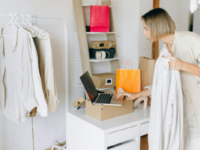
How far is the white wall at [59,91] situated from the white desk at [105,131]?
0.48m

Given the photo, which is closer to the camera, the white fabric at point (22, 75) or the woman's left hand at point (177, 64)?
the woman's left hand at point (177, 64)

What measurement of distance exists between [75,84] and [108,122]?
1.29 m

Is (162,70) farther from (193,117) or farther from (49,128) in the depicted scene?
(49,128)

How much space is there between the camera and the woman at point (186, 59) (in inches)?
51.0

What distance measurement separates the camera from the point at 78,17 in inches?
102

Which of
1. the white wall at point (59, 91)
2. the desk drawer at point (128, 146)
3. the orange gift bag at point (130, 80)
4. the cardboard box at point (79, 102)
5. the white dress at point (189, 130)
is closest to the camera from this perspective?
the white dress at point (189, 130)

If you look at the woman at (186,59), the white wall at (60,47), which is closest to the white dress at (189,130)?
the woman at (186,59)

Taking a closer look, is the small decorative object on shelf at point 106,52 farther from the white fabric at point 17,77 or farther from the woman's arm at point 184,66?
the woman's arm at point 184,66

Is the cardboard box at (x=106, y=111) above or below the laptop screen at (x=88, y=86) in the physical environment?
below

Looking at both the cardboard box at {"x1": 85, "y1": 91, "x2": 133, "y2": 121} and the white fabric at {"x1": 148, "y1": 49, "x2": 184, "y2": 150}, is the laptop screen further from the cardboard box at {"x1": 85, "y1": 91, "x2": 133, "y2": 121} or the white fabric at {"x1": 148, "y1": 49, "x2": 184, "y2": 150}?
the white fabric at {"x1": 148, "y1": 49, "x2": 184, "y2": 150}

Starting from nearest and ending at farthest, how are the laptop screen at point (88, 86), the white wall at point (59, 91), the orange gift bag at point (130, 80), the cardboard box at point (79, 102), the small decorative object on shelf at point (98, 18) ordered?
the laptop screen at point (88, 86) < the cardboard box at point (79, 102) < the orange gift bag at point (130, 80) < the white wall at point (59, 91) < the small decorative object on shelf at point (98, 18)

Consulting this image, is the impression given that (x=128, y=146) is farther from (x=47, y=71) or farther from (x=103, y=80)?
(x=103, y=80)

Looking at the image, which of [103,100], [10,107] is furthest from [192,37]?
[10,107]

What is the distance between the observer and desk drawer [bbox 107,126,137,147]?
4.87 feet
